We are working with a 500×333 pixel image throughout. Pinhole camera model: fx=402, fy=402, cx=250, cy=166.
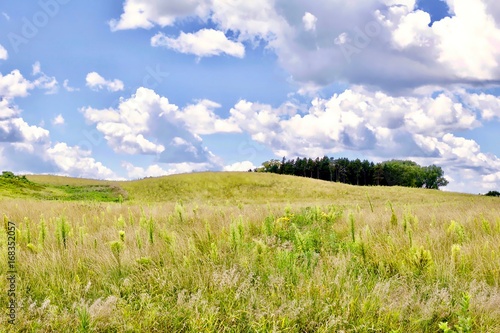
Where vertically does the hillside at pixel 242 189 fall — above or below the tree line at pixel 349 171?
below

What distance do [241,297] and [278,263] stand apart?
0.81 m

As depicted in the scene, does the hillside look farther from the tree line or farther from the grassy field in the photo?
the tree line

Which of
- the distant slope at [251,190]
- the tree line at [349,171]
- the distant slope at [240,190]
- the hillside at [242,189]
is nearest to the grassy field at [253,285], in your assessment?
the distant slope at [240,190]

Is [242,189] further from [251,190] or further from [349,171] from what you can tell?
[349,171]

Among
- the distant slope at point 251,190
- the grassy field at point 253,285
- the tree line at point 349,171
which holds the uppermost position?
the tree line at point 349,171

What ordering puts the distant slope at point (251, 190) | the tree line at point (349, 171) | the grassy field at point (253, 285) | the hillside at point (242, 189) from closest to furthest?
the grassy field at point (253, 285) < the hillside at point (242, 189) < the distant slope at point (251, 190) < the tree line at point (349, 171)

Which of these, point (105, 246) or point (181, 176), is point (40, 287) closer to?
point (105, 246)

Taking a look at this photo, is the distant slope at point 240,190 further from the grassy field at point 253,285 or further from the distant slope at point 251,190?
the grassy field at point 253,285

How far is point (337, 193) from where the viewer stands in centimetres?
5166

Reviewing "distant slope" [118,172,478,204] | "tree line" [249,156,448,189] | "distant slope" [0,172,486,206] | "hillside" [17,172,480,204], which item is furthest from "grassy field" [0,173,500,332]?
"tree line" [249,156,448,189]

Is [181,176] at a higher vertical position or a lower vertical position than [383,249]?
higher

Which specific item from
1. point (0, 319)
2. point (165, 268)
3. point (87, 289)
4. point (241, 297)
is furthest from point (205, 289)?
point (0, 319)

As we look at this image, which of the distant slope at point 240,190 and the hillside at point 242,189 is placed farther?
the hillside at point 242,189

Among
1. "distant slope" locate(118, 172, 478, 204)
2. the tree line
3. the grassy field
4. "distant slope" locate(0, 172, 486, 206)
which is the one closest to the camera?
the grassy field
